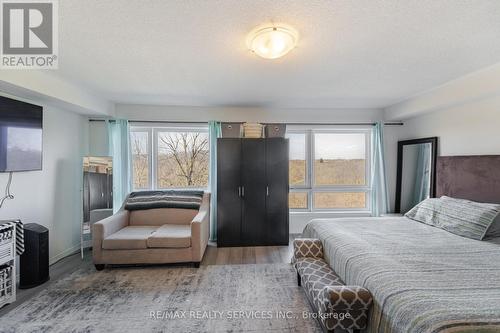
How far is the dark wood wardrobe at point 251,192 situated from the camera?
3.76 m

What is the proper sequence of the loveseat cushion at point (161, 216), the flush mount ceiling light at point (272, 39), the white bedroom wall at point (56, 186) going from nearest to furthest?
1. the flush mount ceiling light at point (272, 39)
2. the white bedroom wall at point (56, 186)
3. the loveseat cushion at point (161, 216)

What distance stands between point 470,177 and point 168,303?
150 inches

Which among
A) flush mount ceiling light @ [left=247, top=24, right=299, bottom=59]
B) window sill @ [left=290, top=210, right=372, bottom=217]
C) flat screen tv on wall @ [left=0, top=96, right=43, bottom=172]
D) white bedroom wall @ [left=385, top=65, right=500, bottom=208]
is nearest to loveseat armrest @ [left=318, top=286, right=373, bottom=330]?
flush mount ceiling light @ [left=247, top=24, right=299, bottom=59]

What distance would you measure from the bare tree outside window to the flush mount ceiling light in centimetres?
260

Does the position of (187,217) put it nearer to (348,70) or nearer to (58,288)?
(58,288)

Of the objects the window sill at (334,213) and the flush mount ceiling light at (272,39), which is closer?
the flush mount ceiling light at (272,39)

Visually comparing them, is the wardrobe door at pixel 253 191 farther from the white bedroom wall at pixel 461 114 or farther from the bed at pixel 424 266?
the white bedroom wall at pixel 461 114

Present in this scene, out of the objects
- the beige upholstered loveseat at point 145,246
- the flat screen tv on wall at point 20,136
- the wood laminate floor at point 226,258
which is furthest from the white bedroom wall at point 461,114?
the flat screen tv on wall at point 20,136

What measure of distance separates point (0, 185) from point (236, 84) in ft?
9.38

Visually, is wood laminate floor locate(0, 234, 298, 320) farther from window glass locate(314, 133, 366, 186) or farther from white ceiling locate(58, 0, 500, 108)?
white ceiling locate(58, 0, 500, 108)

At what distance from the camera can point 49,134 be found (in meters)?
3.14

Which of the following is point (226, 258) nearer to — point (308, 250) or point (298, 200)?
point (308, 250)

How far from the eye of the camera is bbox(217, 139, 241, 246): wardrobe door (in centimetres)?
375

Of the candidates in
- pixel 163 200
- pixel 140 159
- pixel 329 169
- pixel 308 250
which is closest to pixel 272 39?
pixel 308 250
